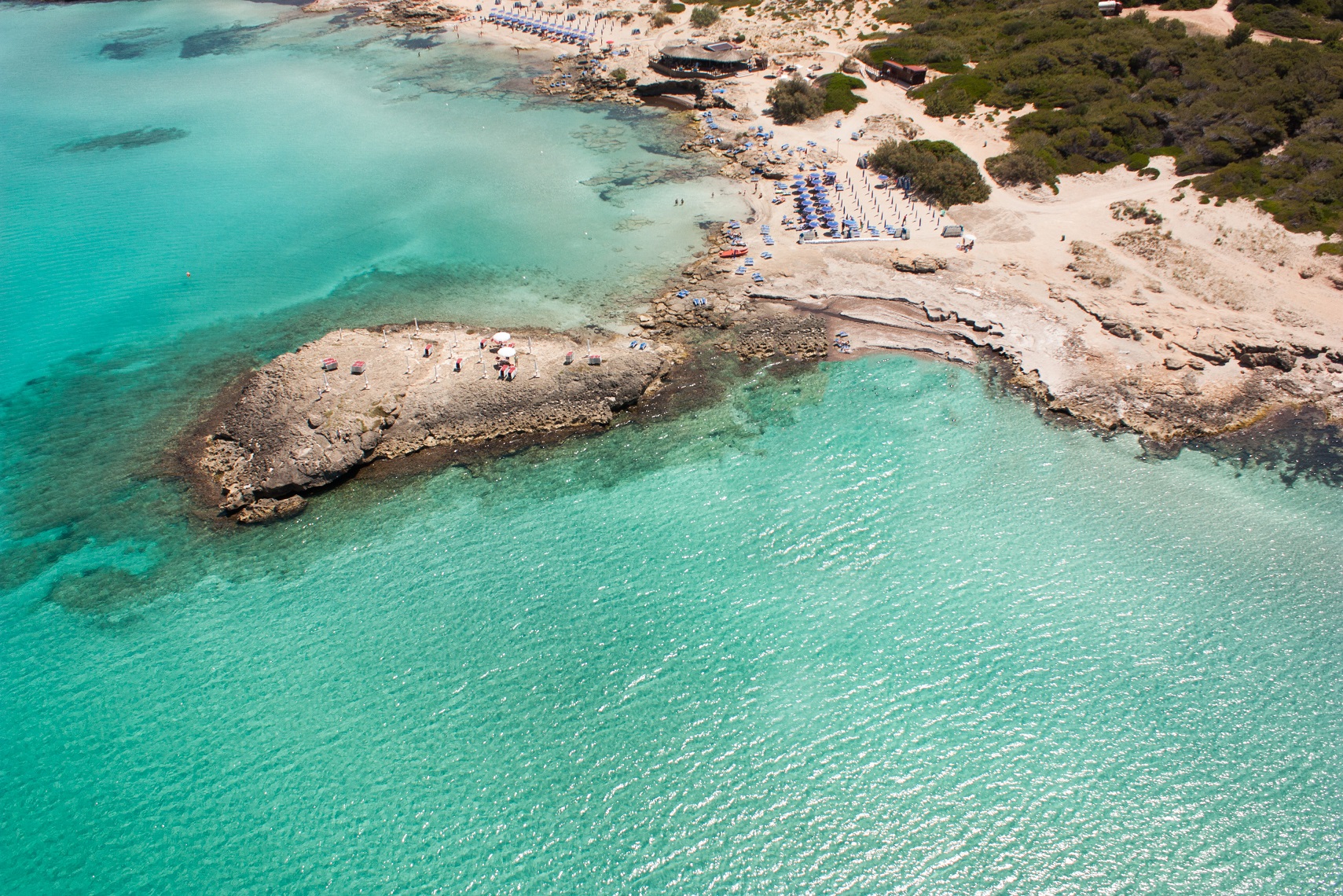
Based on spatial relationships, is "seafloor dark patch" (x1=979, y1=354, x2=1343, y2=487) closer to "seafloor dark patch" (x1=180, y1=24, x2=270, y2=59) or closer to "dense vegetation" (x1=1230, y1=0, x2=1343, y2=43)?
"dense vegetation" (x1=1230, y1=0, x2=1343, y2=43)

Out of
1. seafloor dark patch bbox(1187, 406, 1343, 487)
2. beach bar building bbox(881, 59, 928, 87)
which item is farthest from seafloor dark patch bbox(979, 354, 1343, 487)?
beach bar building bbox(881, 59, 928, 87)

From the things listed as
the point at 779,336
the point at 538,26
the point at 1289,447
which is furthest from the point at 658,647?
the point at 538,26

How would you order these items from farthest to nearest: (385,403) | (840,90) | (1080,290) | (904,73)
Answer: (904,73) < (840,90) < (1080,290) < (385,403)

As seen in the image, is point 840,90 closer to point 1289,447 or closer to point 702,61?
point 702,61

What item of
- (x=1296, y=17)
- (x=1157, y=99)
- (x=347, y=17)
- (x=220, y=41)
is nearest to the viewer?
(x=1157, y=99)

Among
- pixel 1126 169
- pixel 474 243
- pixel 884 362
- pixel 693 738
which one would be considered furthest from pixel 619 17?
pixel 693 738

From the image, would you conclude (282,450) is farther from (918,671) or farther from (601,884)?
(918,671)
